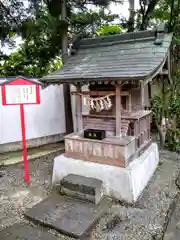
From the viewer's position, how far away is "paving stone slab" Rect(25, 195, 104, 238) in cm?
339

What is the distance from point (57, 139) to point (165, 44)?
5.39m

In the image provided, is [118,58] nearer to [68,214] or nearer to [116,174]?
[116,174]

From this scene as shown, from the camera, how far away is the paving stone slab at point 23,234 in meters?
3.24

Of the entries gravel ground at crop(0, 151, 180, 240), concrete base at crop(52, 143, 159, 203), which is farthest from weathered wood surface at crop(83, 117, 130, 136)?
gravel ground at crop(0, 151, 180, 240)

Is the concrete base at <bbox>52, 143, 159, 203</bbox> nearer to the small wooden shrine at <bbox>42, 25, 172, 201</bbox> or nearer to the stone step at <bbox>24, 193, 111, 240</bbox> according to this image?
the small wooden shrine at <bbox>42, 25, 172, 201</bbox>

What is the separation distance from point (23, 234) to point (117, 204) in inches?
71.4

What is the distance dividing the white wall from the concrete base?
296cm

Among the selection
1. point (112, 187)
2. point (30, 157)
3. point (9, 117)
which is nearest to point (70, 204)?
point (112, 187)

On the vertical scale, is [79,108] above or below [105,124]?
above

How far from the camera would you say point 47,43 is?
330 inches

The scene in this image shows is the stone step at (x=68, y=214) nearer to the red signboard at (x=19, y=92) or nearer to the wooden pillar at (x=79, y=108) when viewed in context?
the wooden pillar at (x=79, y=108)

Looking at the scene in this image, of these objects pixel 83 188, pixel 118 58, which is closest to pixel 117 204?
pixel 83 188

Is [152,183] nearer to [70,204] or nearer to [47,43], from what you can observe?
[70,204]

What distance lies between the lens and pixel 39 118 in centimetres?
790
